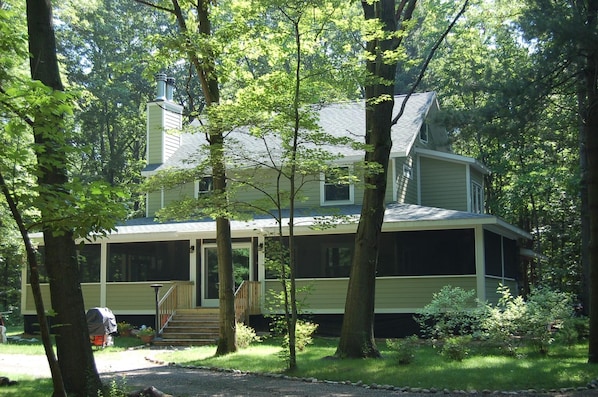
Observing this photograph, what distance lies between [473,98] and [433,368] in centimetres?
2087

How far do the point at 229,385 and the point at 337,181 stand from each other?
4.13 metres

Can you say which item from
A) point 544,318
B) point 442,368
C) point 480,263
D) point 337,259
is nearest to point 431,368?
point 442,368

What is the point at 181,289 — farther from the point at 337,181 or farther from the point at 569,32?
the point at 569,32

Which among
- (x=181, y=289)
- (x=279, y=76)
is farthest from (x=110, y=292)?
(x=279, y=76)

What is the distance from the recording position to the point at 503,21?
19688 mm

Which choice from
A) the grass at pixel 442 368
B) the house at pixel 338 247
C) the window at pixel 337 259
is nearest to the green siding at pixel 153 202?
the house at pixel 338 247

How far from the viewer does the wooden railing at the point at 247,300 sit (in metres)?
18.3

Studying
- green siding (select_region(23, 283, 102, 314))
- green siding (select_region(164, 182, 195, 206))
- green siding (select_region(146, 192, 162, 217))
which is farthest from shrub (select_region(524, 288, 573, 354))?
green siding (select_region(146, 192, 162, 217))

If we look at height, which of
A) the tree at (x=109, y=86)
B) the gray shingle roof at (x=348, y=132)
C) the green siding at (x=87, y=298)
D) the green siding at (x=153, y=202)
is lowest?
the green siding at (x=87, y=298)

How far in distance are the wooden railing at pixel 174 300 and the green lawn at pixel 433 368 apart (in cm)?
391

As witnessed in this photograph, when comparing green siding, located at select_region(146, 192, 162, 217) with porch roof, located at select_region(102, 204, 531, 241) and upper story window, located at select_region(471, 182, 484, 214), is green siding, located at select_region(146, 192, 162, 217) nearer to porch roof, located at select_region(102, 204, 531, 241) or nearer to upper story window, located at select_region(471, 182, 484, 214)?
porch roof, located at select_region(102, 204, 531, 241)

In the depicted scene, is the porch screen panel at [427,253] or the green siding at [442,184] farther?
the green siding at [442,184]

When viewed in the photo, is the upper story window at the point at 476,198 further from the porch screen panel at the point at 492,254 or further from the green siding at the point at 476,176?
the porch screen panel at the point at 492,254

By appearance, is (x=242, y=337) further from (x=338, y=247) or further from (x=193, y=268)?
(x=193, y=268)
